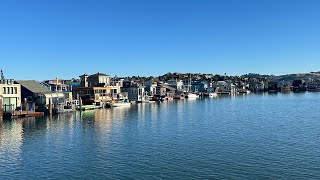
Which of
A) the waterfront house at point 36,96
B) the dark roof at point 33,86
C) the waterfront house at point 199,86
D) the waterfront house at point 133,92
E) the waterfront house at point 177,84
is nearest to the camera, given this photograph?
the waterfront house at point 36,96

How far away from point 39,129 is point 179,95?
10312cm

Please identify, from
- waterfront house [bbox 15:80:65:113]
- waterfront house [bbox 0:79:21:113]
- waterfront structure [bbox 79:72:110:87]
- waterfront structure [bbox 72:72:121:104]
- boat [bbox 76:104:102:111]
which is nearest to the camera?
waterfront house [bbox 0:79:21:113]

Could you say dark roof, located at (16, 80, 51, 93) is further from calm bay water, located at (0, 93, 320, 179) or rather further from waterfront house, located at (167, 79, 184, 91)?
waterfront house, located at (167, 79, 184, 91)

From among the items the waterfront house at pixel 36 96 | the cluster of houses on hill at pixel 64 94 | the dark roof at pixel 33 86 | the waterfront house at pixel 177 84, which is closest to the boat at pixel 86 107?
the cluster of houses on hill at pixel 64 94

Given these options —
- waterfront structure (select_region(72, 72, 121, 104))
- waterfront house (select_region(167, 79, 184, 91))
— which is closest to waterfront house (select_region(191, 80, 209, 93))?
waterfront house (select_region(167, 79, 184, 91))

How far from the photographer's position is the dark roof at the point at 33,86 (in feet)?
224

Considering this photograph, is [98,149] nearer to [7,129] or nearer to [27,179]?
[27,179]

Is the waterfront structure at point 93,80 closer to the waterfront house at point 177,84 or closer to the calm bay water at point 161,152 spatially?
the calm bay water at point 161,152

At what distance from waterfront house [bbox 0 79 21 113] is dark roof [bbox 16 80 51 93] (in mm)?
4738

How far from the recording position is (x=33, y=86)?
6981 centimetres

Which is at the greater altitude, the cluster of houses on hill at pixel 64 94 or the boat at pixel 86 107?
the cluster of houses on hill at pixel 64 94

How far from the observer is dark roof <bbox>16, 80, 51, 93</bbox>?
224 ft

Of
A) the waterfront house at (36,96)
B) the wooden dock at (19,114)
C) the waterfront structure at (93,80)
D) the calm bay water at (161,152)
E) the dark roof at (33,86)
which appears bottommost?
the calm bay water at (161,152)

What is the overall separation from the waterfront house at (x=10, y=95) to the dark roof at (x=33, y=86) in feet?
15.5
